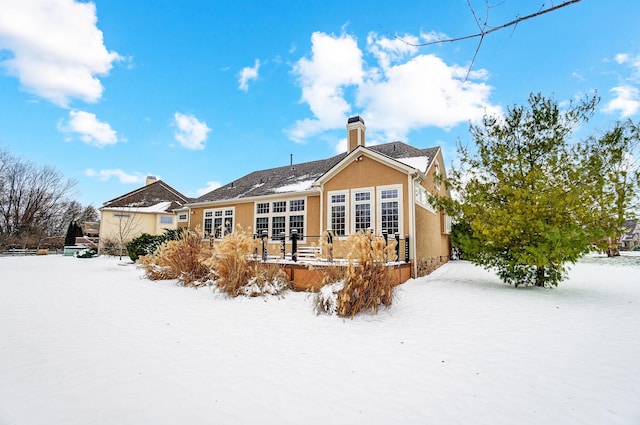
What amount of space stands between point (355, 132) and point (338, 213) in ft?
18.6

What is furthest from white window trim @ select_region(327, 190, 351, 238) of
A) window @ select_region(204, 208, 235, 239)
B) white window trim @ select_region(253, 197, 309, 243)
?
window @ select_region(204, 208, 235, 239)

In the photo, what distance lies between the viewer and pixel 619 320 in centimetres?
567

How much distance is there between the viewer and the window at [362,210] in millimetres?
11332

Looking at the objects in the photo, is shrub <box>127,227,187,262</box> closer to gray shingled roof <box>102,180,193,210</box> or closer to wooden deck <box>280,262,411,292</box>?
wooden deck <box>280,262,411,292</box>

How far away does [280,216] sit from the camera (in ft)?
47.3

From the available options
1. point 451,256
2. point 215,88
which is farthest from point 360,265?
point 451,256

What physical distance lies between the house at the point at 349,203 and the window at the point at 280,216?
0.07 ft

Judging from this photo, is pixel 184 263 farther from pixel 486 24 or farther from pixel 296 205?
pixel 486 24

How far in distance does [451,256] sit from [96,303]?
63.0ft

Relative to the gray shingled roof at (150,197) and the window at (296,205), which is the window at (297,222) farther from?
the gray shingled roof at (150,197)

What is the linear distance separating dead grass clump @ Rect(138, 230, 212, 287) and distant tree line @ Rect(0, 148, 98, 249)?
2460cm

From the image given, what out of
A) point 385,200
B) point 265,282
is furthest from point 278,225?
point 265,282

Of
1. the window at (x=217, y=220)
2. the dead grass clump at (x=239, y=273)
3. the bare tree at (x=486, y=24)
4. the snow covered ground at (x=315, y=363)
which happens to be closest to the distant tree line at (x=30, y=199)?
the window at (x=217, y=220)

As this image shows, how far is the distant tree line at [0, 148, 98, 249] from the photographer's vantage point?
27.6m
